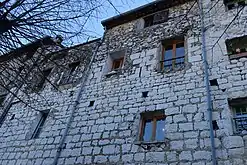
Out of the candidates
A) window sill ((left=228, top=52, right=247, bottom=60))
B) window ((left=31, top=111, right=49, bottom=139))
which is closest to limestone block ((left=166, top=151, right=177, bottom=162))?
window sill ((left=228, top=52, right=247, bottom=60))

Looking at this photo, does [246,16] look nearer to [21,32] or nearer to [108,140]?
[108,140]

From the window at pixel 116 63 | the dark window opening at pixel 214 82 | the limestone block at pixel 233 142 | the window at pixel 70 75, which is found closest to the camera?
the limestone block at pixel 233 142

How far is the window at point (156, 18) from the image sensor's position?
7.89 metres

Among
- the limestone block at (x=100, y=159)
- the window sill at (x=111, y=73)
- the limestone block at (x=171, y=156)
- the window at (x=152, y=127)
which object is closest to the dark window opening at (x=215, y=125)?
the limestone block at (x=171, y=156)

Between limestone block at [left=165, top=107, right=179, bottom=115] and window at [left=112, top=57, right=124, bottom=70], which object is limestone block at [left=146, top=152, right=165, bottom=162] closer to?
limestone block at [left=165, top=107, right=179, bottom=115]

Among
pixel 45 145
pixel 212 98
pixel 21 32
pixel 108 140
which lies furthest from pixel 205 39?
pixel 45 145

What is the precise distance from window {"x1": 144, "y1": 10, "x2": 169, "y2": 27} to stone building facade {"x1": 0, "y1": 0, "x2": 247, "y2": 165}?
0.04 metres

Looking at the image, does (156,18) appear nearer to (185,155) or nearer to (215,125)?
(215,125)

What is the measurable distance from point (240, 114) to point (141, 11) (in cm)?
580

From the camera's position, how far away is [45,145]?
584cm

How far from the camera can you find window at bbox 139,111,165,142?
4799 mm

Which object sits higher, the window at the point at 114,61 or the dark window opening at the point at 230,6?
the dark window opening at the point at 230,6

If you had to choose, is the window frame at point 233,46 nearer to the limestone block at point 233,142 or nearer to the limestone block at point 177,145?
the limestone block at point 233,142

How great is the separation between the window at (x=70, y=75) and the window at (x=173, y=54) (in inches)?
131
